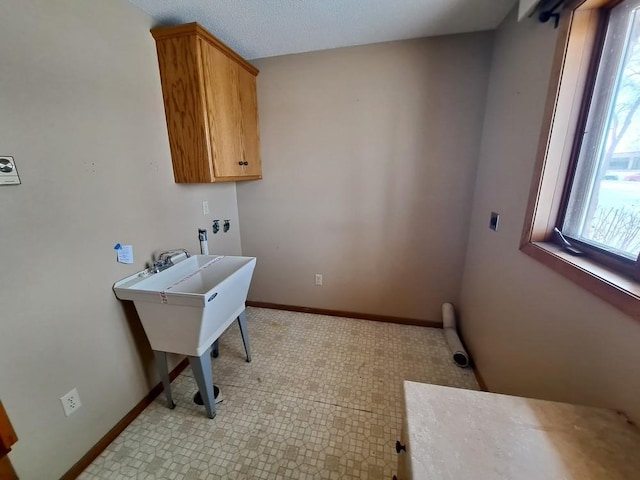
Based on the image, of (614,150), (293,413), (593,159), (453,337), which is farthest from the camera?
(453,337)

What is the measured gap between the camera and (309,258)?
257 centimetres

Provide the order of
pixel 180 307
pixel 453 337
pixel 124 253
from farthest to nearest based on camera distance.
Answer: pixel 453 337 → pixel 124 253 → pixel 180 307

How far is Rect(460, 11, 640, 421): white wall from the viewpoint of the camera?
31.5 inches

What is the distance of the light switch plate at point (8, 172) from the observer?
976 millimetres

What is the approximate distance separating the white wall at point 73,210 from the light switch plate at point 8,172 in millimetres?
28

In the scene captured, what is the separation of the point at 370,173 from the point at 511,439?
192cm

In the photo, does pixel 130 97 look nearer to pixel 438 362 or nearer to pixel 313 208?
pixel 313 208

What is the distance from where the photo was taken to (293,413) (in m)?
1.57

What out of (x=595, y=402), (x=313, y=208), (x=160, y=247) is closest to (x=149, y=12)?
(x=160, y=247)

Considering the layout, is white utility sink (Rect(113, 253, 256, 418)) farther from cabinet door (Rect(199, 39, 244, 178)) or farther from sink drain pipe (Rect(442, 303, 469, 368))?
sink drain pipe (Rect(442, 303, 469, 368))

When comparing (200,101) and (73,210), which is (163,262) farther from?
(200,101)

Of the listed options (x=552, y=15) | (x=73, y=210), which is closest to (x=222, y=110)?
(x=73, y=210)

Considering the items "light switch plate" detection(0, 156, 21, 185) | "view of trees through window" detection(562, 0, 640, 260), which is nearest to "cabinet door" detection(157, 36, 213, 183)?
"light switch plate" detection(0, 156, 21, 185)

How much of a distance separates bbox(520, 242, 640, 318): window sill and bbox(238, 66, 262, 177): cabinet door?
6.72 ft
